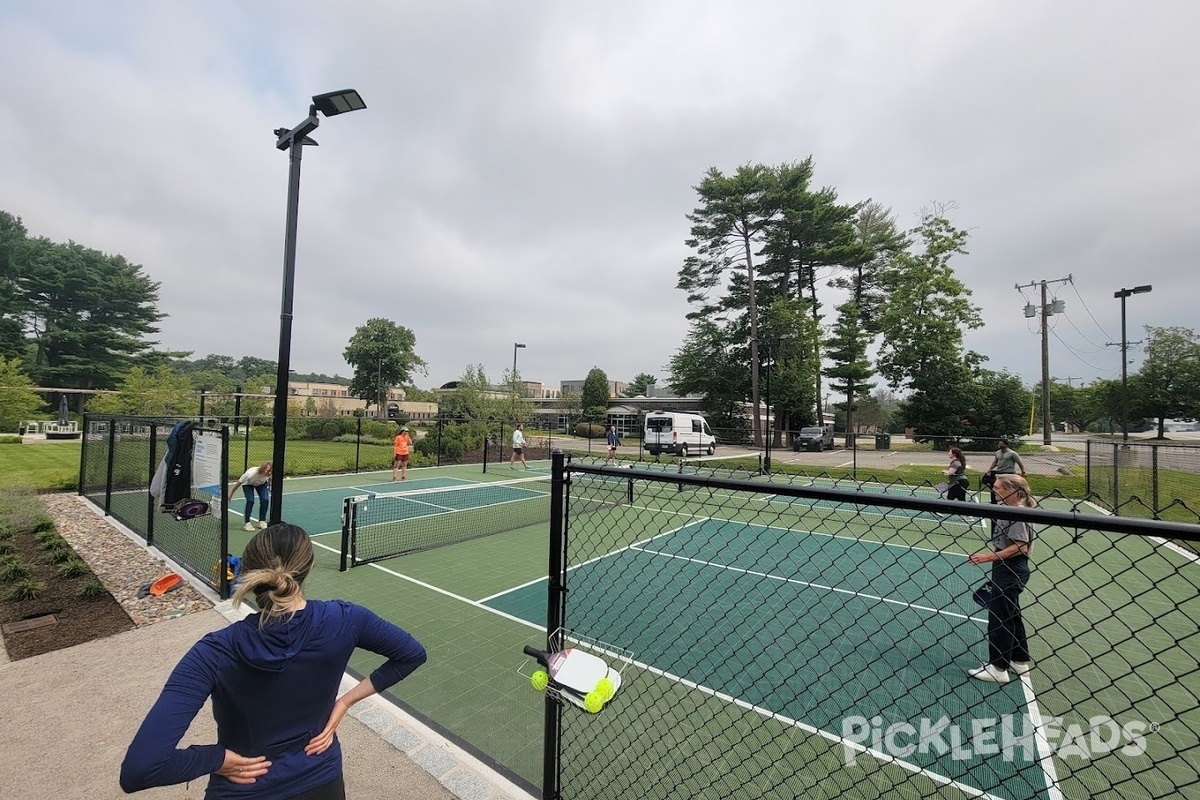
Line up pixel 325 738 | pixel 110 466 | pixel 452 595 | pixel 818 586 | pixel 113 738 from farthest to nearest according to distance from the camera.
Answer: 1. pixel 110 466
2. pixel 818 586
3. pixel 452 595
4. pixel 113 738
5. pixel 325 738

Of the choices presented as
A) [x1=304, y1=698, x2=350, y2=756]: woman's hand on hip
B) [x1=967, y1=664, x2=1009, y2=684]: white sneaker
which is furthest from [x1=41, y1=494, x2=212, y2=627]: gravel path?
[x1=967, y1=664, x2=1009, y2=684]: white sneaker

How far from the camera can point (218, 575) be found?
6.07 metres

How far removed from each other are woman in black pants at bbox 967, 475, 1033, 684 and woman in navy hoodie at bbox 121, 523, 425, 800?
4249mm

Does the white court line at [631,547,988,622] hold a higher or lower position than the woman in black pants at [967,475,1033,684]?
lower

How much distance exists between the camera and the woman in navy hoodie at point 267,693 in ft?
5.04

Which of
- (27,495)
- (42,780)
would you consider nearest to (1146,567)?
(42,780)

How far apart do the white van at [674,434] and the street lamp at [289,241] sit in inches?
893

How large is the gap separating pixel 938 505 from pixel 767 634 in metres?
4.41

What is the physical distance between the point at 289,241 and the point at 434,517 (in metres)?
7.33

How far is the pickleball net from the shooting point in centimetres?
791

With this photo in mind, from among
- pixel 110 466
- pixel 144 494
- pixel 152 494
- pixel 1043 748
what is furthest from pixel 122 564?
pixel 1043 748

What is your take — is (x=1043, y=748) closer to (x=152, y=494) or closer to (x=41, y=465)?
(x=152, y=494)

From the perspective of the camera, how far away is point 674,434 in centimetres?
2683

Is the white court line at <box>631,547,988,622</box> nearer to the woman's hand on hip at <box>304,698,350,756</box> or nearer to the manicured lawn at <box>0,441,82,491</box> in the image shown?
the woman's hand on hip at <box>304,698,350,756</box>
